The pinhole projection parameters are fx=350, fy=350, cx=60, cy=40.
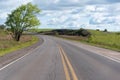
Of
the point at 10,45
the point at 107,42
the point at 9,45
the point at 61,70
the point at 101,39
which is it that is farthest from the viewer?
the point at 101,39

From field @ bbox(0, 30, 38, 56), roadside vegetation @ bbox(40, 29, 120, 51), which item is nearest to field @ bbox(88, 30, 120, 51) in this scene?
roadside vegetation @ bbox(40, 29, 120, 51)

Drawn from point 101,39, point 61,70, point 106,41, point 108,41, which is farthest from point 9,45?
point 61,70

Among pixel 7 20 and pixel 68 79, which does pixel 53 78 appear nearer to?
pixel 68 79

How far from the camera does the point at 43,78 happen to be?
15.0 meters

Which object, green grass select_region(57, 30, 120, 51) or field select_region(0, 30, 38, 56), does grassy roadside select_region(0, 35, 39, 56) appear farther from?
green grass select_region(57, 30, 120, 51)

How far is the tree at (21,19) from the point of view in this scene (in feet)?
323

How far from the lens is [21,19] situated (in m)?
98.8

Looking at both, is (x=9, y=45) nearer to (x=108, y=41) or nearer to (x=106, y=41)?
(x=108, y=41)

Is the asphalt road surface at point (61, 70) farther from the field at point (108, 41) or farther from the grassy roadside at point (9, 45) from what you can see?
the field at point (108, 41)

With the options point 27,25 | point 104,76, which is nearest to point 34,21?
point 27,25

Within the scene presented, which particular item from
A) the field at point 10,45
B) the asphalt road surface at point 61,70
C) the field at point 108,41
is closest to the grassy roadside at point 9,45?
the field at point 10,45

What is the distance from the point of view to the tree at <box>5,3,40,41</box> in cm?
9844

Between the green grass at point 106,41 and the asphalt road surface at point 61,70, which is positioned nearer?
the asphalt road surface at point 61,70

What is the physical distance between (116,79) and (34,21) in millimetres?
84218
